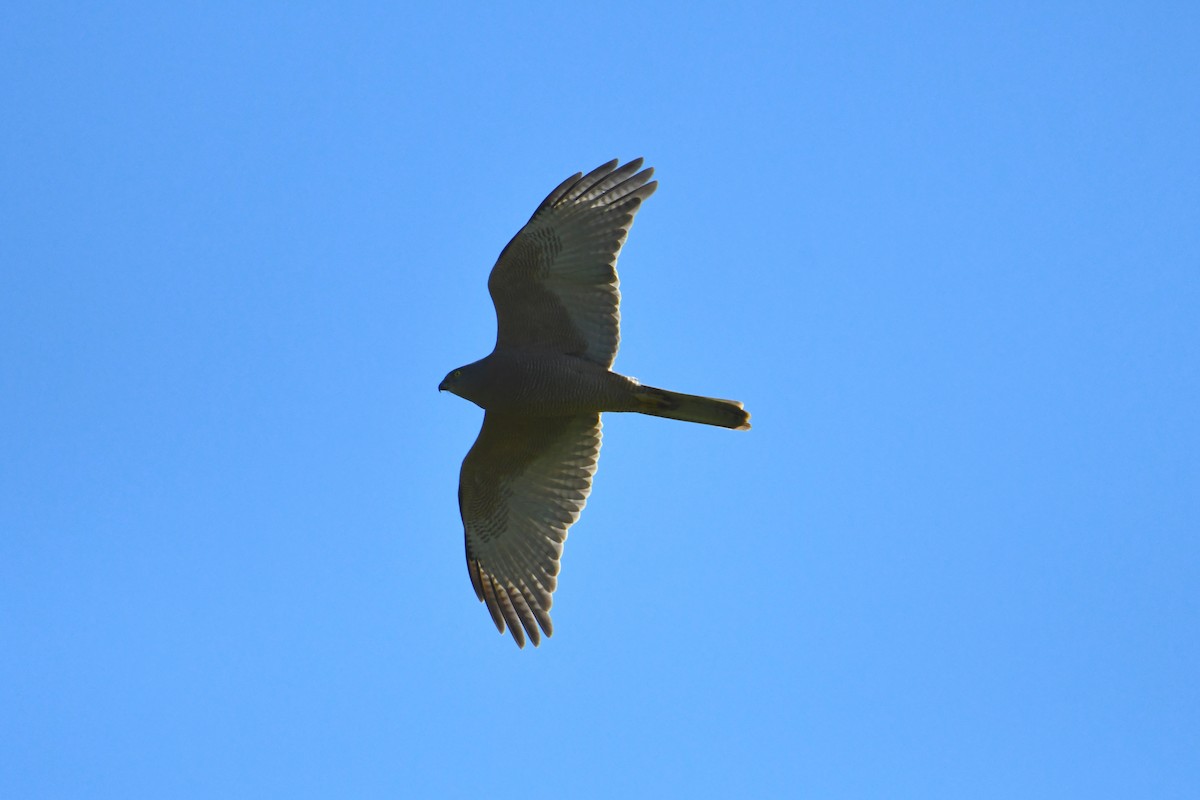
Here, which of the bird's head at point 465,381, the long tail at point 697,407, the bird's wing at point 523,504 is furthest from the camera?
the bird's wing at point 523,504

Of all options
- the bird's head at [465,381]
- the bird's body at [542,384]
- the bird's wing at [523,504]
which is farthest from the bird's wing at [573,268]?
the bird's wing at [523,504]

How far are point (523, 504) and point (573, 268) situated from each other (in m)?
2.23

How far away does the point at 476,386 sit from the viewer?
12.2 meters

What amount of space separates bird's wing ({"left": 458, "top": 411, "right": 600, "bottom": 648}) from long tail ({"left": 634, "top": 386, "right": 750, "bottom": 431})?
0.79 m

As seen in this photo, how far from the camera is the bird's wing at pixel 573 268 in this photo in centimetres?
1204

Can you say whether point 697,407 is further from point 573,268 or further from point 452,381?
point 452,381

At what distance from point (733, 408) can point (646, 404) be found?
71cm

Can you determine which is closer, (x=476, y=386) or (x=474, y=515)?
(x=476, y=386)

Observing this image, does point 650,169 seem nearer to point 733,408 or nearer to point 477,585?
point 733,408

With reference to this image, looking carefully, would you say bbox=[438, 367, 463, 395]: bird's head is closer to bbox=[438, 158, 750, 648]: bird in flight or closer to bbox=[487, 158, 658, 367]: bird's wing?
bbox=[438, 158, 750, 648]: bird in flight

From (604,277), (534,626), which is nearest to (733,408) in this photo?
(604,277)

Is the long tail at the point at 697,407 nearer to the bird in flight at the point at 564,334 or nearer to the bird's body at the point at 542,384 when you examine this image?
the bird in flight at the point at 564,334

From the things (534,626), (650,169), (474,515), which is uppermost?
(650,169)

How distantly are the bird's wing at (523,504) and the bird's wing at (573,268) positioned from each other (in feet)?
2.61
